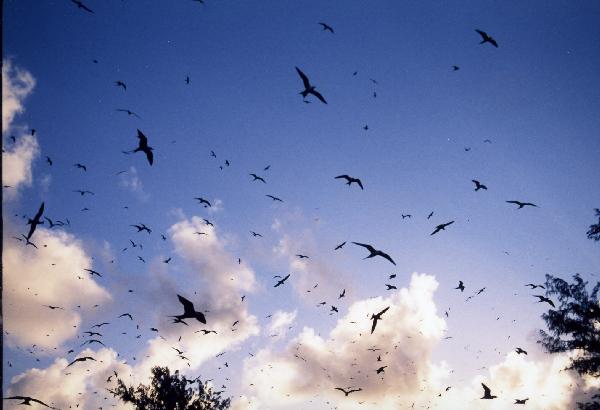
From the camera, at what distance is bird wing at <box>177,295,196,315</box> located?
5516 mm

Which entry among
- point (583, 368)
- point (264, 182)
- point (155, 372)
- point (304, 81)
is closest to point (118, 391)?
point (155, 372)

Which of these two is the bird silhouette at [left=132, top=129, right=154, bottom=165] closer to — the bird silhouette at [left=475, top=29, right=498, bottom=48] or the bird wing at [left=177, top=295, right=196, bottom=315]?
the bird wing at [left=177, top=295, right=196, bottom=315]

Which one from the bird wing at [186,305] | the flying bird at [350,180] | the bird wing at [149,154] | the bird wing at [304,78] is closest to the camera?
the bird wing at [186,305]

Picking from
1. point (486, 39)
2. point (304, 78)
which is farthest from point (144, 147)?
point (486, 39)

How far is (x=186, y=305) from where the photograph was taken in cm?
577

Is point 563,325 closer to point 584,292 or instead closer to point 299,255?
point 584,292

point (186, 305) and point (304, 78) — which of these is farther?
point (304, 78)

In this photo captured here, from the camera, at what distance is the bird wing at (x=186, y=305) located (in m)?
5.52

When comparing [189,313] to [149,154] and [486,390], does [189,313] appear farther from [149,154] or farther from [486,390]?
[486,390]

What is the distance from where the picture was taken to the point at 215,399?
3338cm

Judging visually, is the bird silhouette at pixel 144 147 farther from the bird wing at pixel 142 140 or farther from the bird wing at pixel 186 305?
the bird wing at pixel 186 305

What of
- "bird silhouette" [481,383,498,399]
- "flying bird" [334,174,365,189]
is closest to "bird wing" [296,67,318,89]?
"flying bird" [334,174,365,189]

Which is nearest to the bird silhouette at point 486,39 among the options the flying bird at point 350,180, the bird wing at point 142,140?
the flying bird at point 350,180

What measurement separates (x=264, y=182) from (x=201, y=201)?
3.75 m
